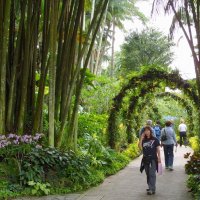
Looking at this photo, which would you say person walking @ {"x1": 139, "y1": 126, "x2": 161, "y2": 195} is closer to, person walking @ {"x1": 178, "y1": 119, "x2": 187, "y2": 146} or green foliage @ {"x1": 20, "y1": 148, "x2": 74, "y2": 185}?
green foliage @ {"x1": 20, "y1": 148, "x2": 74, "y2": 185}

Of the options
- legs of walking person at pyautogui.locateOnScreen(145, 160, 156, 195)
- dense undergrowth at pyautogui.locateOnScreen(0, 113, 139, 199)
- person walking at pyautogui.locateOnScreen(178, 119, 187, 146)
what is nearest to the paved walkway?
legs of walking person at pyautogui.locateOnScreen(145, 160, 156, 195)

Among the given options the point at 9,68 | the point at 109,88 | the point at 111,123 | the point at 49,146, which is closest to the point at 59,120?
the point at 49,146

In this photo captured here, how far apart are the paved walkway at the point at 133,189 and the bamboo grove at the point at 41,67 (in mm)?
1468

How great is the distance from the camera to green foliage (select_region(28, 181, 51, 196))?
762 cm

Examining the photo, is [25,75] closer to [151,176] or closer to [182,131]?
[151,176]

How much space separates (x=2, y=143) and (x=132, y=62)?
107 feet

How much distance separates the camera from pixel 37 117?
881 cm

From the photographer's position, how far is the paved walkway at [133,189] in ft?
25.7

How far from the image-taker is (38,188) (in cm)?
768

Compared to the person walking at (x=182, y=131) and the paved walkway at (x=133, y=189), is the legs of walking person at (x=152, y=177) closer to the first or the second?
the paved walkway at (x=133, y=189)

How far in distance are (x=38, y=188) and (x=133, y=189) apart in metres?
2.21

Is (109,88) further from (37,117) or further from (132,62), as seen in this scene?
(132,62)

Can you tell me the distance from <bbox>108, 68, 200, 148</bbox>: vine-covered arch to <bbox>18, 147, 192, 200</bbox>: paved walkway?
125 inches

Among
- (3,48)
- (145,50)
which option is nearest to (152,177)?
(3,48)
